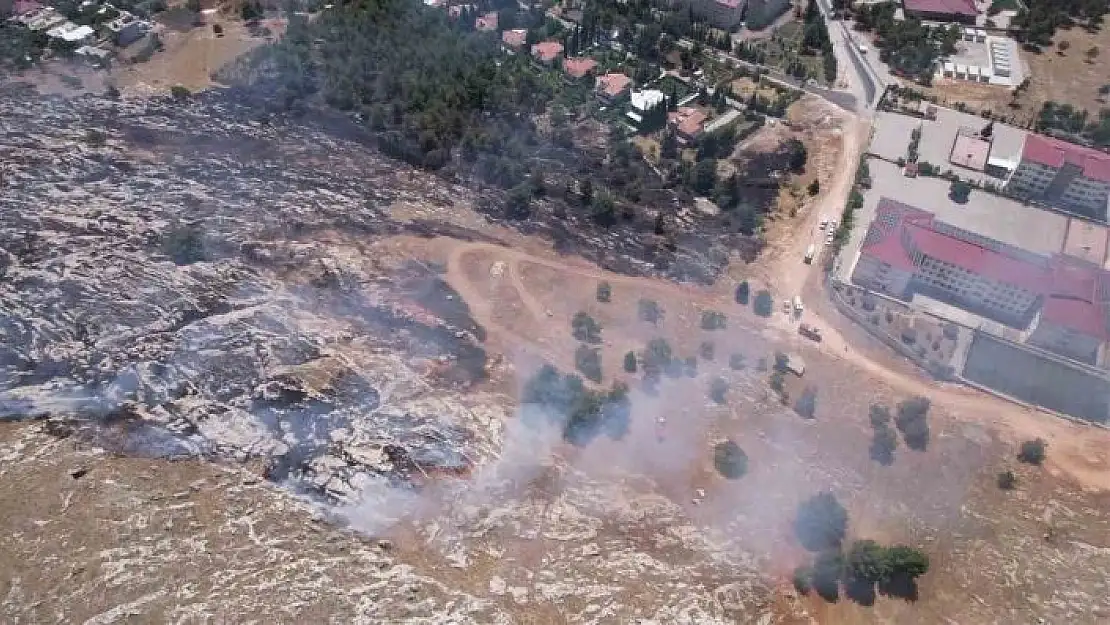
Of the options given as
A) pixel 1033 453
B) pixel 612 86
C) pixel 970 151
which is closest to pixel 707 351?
pixel 1033 453

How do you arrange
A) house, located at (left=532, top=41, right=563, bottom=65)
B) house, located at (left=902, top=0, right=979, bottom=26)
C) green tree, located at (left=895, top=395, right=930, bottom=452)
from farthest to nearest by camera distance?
house, located at (left=902, top=0, right=979, bottom=26) → house, located at (left=532, top=41, right=563, bottom=65) → green tree, located at (left=895, top=395, right=930, bottom=452)

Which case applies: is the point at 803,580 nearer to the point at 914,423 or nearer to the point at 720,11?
the point at 914,423

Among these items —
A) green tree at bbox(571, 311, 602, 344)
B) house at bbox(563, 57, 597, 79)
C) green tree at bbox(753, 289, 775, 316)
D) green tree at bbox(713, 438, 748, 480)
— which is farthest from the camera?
house at bbox(563, 57, 597, 79)

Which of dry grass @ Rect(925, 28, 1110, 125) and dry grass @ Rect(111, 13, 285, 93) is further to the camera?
dry grass @ Rect(925, 28, 1110, 125)

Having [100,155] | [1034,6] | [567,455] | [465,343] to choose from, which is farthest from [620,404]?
[1034,6]

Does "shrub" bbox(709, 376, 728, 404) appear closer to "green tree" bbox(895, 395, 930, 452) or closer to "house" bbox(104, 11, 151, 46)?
"green tree" bbox(895, 395, 930, 452)

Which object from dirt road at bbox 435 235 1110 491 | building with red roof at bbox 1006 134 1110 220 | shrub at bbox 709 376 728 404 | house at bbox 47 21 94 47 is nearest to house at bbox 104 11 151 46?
house at bbox 47 21 94 47

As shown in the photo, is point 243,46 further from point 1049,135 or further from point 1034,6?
point 1034,6
